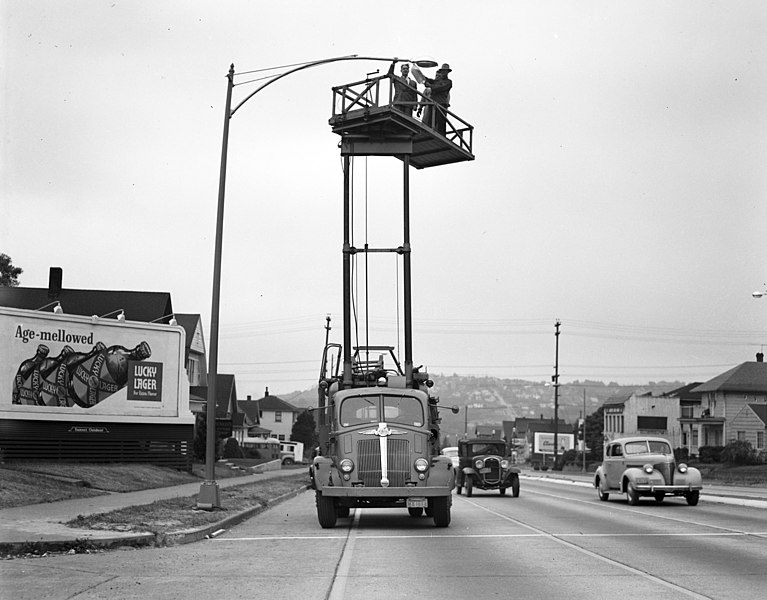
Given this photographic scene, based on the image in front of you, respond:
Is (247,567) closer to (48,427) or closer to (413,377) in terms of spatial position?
(413,377)

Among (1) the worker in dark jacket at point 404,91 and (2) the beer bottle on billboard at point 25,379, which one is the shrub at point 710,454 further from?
(1) the worker in dark jacket at point 404,91

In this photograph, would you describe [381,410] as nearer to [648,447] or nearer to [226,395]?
[648,447]

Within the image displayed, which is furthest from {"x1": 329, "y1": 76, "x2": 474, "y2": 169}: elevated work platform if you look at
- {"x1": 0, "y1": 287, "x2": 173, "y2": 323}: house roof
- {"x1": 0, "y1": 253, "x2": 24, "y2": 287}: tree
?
{"x1": 0, "y1": 253, "x2": 24, "y2": 287}: tree

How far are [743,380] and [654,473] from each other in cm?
6144

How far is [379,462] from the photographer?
19.0 metres

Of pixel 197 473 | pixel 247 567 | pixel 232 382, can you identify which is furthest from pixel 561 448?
pixel 247 567

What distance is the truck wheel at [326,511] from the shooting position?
62.5 ft

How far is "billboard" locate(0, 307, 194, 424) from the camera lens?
33.1 m

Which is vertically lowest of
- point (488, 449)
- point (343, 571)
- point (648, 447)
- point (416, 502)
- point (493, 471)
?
point (343, 571)

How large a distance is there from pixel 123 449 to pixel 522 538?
22590mm

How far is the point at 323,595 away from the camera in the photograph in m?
10.4

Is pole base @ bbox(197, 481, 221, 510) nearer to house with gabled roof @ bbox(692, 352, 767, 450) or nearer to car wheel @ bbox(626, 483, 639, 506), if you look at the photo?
car wheel @ bbox(626, 483, 639, 506)

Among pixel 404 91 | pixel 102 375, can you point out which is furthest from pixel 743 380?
pixel 404 91

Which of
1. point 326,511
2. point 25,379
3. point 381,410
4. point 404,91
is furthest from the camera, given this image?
point 25,379
